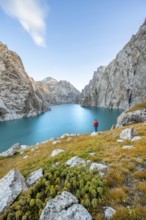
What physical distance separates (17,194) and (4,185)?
1358 millimetres

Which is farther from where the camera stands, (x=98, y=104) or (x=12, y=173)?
(x=98, y=104)

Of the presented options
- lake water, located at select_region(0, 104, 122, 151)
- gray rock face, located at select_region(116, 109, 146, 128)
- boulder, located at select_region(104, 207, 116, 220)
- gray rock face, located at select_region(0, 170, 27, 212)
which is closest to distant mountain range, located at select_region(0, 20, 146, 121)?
lake water, located at select_region(0, 104, 122, 151)

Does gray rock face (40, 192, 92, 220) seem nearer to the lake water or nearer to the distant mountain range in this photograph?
the lake water

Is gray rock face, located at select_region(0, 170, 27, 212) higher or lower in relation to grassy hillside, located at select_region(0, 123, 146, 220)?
lower

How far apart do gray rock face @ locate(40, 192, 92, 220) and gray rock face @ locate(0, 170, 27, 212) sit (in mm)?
2444

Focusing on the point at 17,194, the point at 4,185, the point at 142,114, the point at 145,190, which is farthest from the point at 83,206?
the point at 142,114

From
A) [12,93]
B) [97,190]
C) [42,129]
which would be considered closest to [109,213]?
[97,190]

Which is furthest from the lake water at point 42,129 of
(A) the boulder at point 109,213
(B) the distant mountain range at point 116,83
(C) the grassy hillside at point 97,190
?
(A) the boulder at point 109,213

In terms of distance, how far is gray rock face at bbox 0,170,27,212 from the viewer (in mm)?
7037

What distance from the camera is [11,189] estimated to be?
7633 millimetres

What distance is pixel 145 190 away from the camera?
630 centimetres

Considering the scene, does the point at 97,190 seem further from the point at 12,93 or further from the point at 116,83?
the point at 116,83

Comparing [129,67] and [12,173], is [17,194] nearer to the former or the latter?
[12,173]

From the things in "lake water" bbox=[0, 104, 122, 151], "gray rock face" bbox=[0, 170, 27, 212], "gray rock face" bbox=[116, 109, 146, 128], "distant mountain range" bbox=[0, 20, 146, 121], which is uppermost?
"distant mountain range" bbox=[0, 20, 146, 121]
